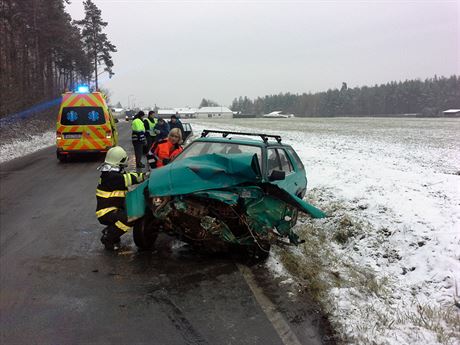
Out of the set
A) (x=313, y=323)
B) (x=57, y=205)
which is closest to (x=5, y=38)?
(x=57, y=205)

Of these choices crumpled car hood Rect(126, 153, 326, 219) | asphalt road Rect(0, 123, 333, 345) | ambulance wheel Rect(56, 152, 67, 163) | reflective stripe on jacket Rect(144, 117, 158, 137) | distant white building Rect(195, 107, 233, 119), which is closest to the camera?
asphalt road Rect(0, 123, 333, 345)

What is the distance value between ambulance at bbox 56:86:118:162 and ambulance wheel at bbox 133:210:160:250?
9.41 meters

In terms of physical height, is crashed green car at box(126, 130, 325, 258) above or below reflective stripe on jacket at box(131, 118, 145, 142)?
below

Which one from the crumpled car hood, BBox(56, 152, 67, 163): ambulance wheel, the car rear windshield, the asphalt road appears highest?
the car rear windshield

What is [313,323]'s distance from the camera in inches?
157

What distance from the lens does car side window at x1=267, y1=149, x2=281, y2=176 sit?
241 inches

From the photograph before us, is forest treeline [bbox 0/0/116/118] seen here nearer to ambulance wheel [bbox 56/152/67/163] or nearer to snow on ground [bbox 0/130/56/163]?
snow on ground [bbox 0/130/56/163]

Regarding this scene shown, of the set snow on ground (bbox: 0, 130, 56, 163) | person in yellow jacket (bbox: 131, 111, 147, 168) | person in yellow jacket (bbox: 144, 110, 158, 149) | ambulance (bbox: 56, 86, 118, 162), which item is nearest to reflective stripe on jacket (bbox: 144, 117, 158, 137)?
person in yellow jacket (bbox: 144, 110, 158, 149)

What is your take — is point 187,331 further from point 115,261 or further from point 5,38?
point 5,38

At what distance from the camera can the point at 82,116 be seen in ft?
46.9

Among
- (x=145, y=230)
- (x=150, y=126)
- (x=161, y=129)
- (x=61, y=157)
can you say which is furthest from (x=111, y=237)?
(x=61, y=157)

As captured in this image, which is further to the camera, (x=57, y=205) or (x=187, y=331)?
(x=57, y=205)

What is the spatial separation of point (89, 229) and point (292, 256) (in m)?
3.40

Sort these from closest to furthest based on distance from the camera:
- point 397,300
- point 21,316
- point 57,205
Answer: point 21,316 → point 397,300 → point 57,205
